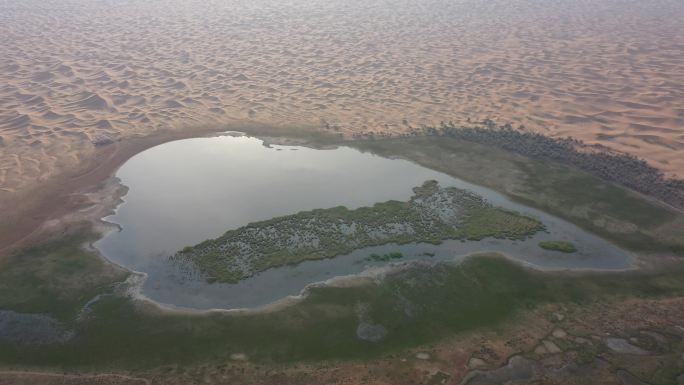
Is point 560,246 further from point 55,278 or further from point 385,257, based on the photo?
point 55,278

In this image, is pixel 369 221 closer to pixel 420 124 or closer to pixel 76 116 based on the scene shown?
pixel 420 124

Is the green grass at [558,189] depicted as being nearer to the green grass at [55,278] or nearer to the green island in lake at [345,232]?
the green island in lake at [345,232]

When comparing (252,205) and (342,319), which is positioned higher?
(252,205)

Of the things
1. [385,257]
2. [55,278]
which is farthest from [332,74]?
[55,278]

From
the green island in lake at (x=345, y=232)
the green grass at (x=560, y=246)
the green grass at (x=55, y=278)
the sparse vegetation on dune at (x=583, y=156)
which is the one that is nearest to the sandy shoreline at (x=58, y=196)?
the green grass at (x=55, y=278)

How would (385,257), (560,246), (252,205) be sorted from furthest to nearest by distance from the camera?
1. (252,205)
2. (560,246)
3. (385,257)

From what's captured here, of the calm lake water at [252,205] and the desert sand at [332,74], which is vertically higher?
the desert sand at [332,74]
